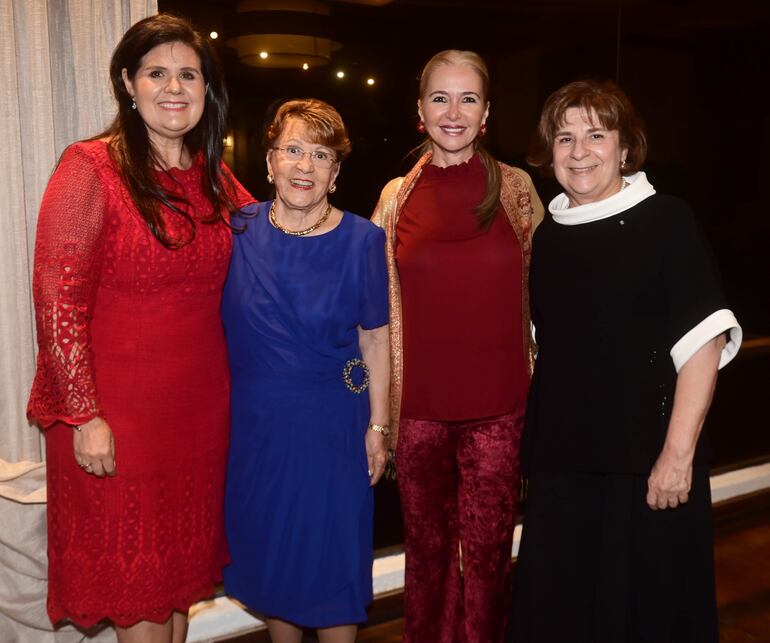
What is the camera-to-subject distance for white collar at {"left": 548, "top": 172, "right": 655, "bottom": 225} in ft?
6.16

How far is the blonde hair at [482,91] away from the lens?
2.10 metres

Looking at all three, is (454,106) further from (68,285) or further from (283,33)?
(68,285)

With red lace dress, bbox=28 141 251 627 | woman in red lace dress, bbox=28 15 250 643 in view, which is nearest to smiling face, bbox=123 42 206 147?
woman in red lace dress, bbox=28 15 250 643

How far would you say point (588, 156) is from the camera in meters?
1.91

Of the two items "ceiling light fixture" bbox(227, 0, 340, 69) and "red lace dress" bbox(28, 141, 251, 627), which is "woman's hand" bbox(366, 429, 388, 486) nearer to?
"red lace dress" bbox(28, 141, 251, 627)

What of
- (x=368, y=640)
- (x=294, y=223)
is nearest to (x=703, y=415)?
(x=294, y=223)

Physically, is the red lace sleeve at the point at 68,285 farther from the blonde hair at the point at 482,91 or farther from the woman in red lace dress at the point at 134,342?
the blonde hair at the point at 482,91

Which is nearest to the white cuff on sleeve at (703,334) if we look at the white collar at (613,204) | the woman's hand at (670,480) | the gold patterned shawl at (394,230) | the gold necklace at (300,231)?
the woman's hand at (670,480)

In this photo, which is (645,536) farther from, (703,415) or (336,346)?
(336,346)

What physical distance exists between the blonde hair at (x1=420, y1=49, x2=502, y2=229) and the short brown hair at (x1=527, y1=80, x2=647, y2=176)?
21 cm

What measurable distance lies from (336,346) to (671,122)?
2.63 metres

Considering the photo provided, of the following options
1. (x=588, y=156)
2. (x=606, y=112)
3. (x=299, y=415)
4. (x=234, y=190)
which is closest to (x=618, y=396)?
(x=588, y=156)

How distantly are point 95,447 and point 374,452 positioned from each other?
75 cm

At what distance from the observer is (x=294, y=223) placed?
6.69ft
